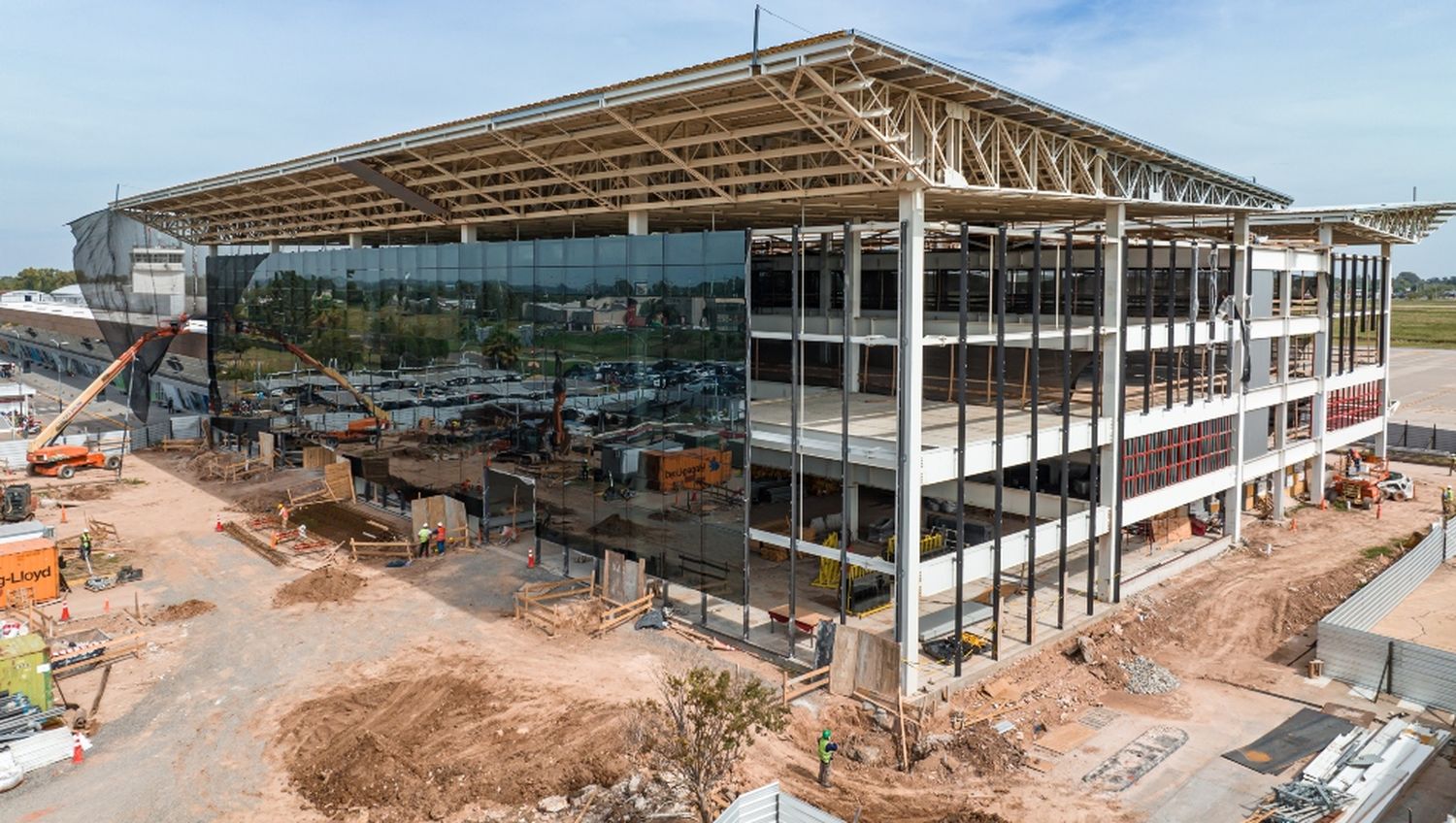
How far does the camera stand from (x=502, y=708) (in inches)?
861

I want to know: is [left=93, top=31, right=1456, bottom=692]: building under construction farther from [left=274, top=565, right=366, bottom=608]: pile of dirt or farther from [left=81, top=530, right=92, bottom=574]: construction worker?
[left=81, top=530, right=92, bottom=574]: construction worker

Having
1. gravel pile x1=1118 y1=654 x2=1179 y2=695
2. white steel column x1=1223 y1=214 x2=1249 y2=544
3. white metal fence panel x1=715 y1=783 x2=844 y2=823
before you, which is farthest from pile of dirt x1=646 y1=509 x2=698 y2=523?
white steel column x1=1223 y1=214 x2=1249 y2=544

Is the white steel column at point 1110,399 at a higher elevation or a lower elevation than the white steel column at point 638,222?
lower

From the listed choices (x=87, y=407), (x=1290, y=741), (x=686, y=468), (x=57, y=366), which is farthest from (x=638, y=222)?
(x=57, y=366)

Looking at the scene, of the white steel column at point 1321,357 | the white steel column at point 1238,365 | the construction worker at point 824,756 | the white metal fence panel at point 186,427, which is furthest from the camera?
the white metal fence panel at point 186,427

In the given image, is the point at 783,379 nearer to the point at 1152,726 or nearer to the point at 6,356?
the point at 1152,726

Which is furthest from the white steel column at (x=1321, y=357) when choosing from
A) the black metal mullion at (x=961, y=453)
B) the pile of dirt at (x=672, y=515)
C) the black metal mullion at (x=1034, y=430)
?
the pile of dirt at (x=672, y=515)

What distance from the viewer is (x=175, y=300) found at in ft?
196

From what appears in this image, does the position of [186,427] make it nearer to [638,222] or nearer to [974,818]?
[638,222]

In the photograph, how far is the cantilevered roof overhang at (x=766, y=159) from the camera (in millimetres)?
21703

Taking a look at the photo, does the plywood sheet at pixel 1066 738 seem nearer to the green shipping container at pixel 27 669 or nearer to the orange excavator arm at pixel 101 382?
the green shipping container at pixel 27 669

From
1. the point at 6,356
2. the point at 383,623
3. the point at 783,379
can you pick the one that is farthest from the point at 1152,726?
the point at 6,356

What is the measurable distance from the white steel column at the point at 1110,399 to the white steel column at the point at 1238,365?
8.65 metres

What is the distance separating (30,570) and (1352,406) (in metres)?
56.9
